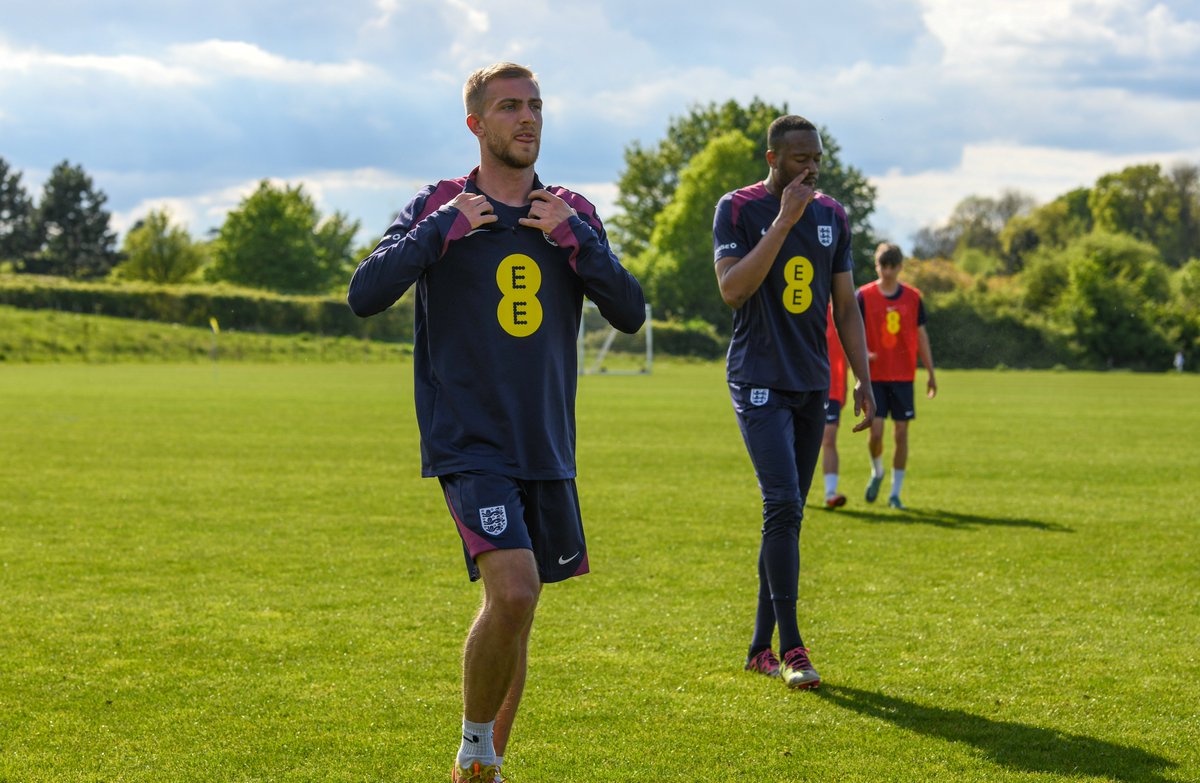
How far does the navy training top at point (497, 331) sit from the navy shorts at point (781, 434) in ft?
6.23

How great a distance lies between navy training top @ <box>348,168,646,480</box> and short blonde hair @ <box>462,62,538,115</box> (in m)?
0.25

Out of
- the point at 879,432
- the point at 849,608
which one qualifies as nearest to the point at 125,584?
the point at 849,608

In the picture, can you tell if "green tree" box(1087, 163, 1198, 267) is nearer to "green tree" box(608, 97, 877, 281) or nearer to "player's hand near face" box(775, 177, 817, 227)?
"green tree" box(608, 97, 877, 281)

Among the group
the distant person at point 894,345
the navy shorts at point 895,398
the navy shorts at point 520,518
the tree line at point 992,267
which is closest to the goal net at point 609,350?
the tree line at point 992,267

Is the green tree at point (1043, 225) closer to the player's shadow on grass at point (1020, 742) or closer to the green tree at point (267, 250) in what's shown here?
the green tree at point (267, 250)

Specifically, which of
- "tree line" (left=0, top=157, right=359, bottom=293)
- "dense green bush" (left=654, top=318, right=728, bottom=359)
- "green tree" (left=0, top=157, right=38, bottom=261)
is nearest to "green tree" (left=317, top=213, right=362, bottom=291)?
"tree line" (left=0, top=157, right=359, bottom=293)

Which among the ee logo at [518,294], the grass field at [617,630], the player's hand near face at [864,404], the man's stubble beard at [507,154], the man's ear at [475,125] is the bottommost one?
the grass field at [617,630]

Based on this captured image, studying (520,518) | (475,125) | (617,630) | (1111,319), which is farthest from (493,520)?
(1111,319)

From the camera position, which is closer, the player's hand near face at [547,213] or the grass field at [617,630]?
the player's hand near face at [547,213]

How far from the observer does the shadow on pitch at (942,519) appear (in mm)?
10797

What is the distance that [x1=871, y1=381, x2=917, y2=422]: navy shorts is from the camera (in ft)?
38.9

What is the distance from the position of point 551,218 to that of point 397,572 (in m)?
4.95

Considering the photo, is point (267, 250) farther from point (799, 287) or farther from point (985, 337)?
point (799, 287)

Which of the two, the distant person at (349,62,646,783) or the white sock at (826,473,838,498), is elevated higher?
the distant person at (349,62,646,783)
